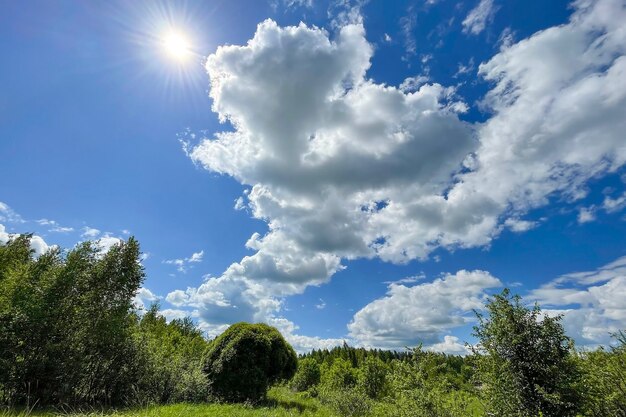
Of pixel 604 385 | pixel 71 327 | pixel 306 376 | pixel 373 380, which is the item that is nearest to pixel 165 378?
pixel 71 327

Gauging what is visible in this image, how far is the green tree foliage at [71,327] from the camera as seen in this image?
14.7m

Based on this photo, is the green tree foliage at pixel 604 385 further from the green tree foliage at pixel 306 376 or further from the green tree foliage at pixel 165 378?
the green tree foliage at pixel 306 376

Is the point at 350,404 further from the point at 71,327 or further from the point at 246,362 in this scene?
the point at 71,327

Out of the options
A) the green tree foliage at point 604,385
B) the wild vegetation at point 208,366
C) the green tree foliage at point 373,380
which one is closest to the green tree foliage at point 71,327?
the wild vegetation at point 208,366

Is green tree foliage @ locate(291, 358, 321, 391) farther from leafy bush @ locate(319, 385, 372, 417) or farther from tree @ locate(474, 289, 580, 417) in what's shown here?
tree @ locate(474, 289, 580, 417)

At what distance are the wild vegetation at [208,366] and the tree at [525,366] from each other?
24 mm

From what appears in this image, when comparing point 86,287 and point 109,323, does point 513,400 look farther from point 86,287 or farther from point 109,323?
point 86,287

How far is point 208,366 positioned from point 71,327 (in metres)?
9.48

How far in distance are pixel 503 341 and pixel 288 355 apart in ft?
65.1

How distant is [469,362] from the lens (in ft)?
29.3

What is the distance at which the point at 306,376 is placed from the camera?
162 ft

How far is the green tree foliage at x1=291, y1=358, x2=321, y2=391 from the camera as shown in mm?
48750

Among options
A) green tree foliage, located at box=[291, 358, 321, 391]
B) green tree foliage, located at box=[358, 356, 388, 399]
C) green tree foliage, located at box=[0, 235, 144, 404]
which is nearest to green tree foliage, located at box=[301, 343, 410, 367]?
green tree foliage, located at box=[291, 358, 321, 391]

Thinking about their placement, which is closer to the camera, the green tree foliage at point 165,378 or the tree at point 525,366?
the tree at point 525,366
